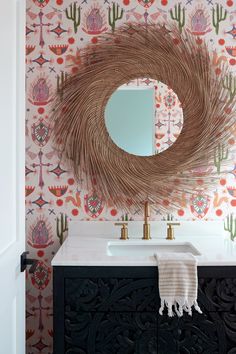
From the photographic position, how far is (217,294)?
1.62m

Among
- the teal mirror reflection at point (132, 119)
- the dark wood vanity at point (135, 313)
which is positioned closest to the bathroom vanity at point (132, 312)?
the dark wood vanity at point (135, 313)


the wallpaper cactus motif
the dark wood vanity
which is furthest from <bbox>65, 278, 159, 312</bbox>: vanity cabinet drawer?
the wallpaper cactus motif

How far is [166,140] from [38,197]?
0.78 meters

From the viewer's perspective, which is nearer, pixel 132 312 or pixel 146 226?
pixel 132 312

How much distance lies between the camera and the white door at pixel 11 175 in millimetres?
1183

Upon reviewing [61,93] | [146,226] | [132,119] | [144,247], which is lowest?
[144,247]

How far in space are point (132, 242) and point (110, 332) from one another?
0.52 m

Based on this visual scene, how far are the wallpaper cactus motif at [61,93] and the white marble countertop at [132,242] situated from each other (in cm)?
6

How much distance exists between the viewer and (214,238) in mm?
2111

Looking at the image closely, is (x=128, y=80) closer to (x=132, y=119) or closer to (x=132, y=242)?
(x=132, y=119)

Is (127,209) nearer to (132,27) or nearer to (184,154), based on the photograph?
(184,154)

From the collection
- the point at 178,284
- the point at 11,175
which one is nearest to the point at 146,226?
the point at 178,284

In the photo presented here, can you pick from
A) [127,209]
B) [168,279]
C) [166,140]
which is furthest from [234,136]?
[168,279]

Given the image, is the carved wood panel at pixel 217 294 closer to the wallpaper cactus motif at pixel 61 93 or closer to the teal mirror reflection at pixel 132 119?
the wallpaper cactus motif at pixel 61 93
